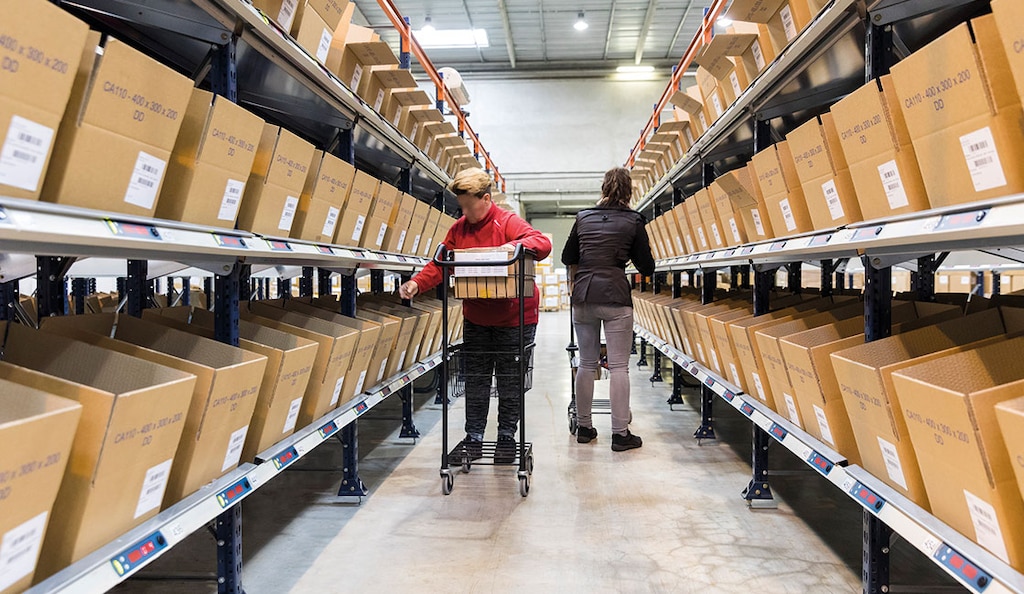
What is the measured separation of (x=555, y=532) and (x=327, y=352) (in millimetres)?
1175

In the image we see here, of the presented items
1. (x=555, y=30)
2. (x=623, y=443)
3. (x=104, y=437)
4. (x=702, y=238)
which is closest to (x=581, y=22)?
(x=555, y=30)

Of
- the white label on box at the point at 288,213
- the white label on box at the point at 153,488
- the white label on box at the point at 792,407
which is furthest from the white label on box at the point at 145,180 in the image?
the white label on box at the point at 792,407

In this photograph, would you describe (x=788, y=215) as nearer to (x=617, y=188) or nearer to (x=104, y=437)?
(x=617, y=188)

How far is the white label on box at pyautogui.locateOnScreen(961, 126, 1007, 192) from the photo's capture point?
124cm

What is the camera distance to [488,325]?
3398 mm

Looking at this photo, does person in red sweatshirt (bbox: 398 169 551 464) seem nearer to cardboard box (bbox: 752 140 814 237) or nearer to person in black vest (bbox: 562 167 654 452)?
person in black vest (bbox: 562 167 654 452)

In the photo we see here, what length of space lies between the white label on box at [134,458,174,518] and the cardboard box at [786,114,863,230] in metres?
1.99

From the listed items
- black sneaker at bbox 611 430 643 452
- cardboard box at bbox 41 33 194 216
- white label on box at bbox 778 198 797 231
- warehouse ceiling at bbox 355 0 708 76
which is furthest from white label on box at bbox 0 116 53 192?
warehouse ceiling at bbox 355 0 708 76

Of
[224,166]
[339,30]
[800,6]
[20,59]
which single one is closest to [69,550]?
[20,59]

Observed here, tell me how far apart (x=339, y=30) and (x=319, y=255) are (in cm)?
124

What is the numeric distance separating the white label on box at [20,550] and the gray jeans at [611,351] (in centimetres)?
292

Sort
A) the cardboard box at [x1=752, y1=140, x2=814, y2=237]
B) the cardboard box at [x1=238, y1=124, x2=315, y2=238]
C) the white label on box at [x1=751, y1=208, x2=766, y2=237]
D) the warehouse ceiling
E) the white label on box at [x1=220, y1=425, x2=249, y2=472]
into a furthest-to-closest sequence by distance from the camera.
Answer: the warehouse ceiling < the white label on box at [x1=751, y1=208, x2=766, y2=237] < the cardboard box at [x1=752, y1=140, x2=814, y2=237] < the cardboard box at [x1=238, y1=124, x2=315, y2=238] < the white label on box at [x1=220, y1=425, x2=249, y2=472]

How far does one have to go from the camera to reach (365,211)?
121 inches

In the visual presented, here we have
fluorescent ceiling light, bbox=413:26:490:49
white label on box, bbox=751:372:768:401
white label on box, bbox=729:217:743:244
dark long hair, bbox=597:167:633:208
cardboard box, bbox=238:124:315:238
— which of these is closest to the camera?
cardboard box, bbox=238:124:315:238
